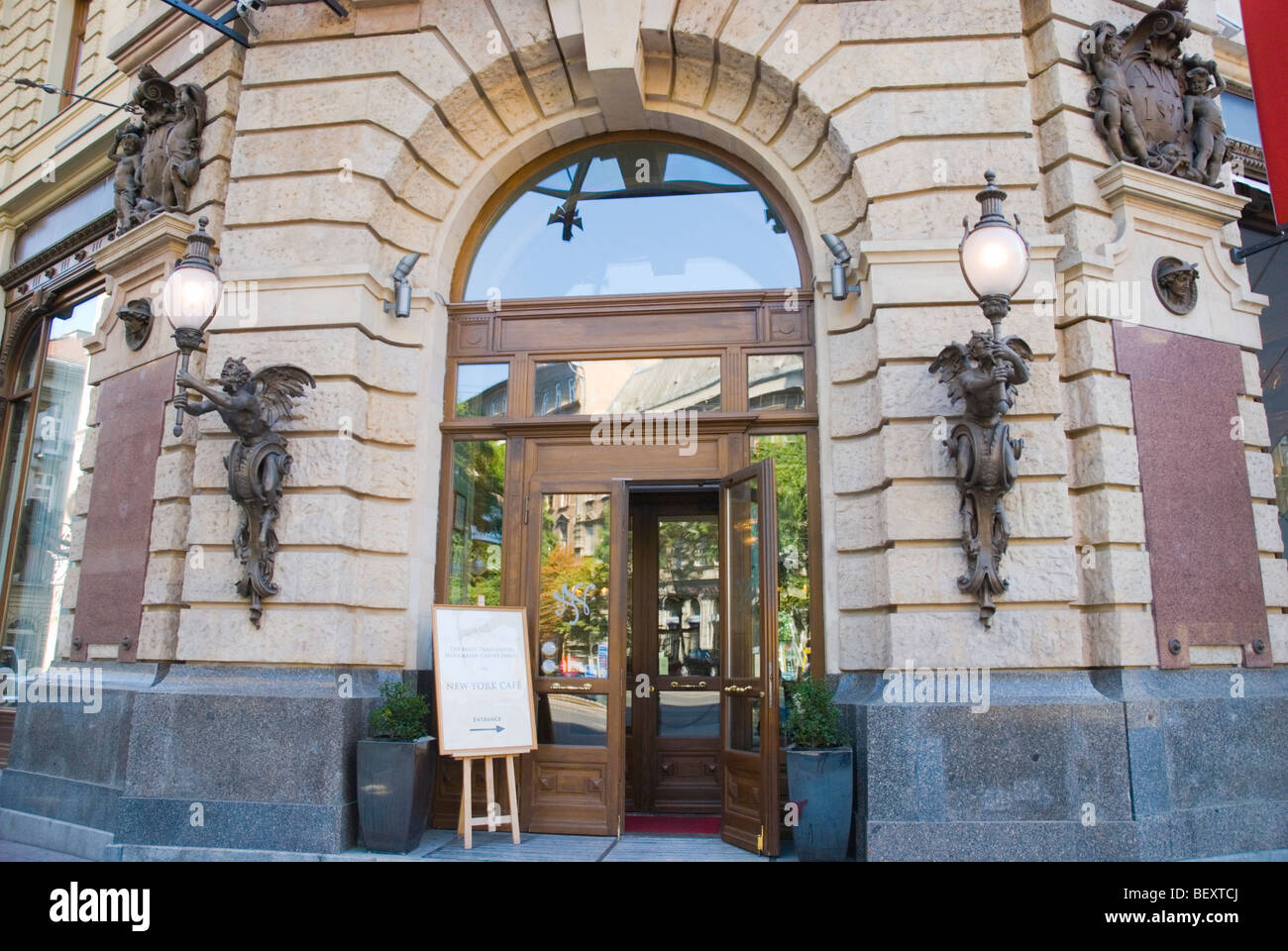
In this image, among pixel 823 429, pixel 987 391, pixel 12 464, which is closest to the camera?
pixel 987 391

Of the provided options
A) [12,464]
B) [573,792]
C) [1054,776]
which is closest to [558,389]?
[573,792]

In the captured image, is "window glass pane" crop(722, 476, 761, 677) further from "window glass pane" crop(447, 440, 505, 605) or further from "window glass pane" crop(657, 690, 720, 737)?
"window glass pane" crop(447, 440, 505, 605)

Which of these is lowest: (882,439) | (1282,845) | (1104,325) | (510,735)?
(1282,845)

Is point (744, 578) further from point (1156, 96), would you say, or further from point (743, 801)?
point (1156, 96)

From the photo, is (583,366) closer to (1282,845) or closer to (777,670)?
(777,670)

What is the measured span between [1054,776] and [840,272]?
181 inches

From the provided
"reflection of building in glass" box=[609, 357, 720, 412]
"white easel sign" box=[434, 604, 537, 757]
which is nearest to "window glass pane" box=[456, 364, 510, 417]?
"reflection of building in glass" box=[609, 357, 720, 412]

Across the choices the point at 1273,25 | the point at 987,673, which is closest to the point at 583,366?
the point at 987,673

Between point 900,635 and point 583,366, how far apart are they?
162 inches

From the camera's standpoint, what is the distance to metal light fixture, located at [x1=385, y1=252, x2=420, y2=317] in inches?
349

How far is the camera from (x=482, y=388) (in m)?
9.38

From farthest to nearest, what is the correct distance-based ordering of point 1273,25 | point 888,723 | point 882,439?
point 1273,25
point 882,439
point 888,723

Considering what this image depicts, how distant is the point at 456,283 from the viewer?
9.70 m

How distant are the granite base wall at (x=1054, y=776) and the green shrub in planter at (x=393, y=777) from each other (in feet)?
11.8
